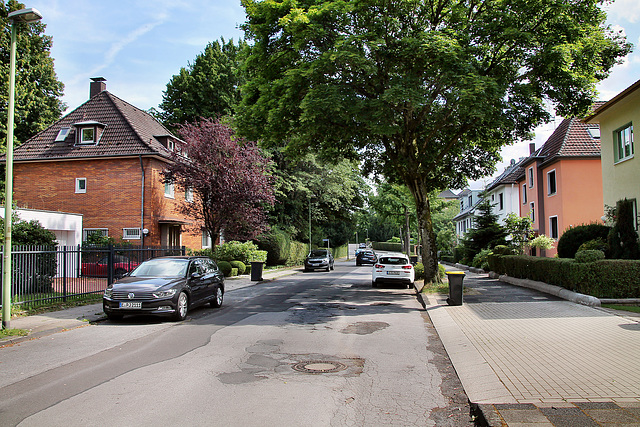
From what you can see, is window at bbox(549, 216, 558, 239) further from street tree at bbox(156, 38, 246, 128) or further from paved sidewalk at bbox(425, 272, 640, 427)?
street tree at bbox(156, 38, 246, 128)

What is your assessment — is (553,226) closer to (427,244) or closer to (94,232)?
(427,244)

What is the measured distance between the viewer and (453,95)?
13031 mm

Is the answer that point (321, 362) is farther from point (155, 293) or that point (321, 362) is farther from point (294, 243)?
point (294, 243)

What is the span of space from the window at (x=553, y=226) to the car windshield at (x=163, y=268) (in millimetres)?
24187

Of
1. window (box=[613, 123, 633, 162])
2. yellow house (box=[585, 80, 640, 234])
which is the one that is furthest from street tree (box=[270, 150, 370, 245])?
window (box=[613, 123, 633, 162])

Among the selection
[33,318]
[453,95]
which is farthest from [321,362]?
[453,95]

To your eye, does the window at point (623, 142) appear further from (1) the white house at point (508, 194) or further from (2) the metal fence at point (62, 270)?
(2) the metal fence at point (62, 270)

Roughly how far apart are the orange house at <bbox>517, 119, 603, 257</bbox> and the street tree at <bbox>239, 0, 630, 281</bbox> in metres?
12.1

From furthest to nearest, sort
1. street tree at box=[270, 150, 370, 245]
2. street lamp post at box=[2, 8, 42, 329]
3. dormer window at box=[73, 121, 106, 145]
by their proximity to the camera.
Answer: street tree at box=[270, 150, 370, 245] → dormer window at box=[73, 121, 106, 145] → street lamp post at box=[2, 8, 42, 329]

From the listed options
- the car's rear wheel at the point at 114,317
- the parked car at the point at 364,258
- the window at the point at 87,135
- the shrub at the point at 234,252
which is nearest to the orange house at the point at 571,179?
the shrub at the point at 234,252

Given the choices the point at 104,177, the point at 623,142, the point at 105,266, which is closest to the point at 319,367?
the point at 105,266

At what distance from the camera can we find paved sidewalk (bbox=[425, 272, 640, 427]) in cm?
454

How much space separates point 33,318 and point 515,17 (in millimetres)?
14873

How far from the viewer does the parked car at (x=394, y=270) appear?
61.3ft
